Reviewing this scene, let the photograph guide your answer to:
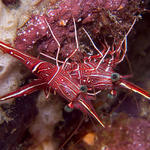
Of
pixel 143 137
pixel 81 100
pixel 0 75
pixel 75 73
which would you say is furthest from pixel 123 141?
pixel 0 75

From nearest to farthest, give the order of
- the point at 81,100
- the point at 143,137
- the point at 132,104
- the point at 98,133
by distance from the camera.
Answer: the point at 81,100 < the point at 143,137 < the point at 98,133 < the point at 132,104

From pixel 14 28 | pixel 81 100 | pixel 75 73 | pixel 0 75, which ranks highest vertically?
pixel 14 28

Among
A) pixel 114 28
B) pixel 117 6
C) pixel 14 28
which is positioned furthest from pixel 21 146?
pixel 117 6

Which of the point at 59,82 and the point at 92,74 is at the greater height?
the point at 59,82

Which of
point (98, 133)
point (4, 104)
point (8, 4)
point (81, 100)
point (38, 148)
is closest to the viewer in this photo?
point (8, 4)

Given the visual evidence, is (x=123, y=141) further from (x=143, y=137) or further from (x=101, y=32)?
(x=101, y=32)

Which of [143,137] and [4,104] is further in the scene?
[143,137]

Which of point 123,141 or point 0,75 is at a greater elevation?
point 0,75

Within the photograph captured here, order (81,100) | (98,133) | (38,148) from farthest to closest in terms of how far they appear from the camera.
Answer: (38,148) < (98,133) < (81,100)

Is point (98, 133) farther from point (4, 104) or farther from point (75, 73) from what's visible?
point (4, 104)
